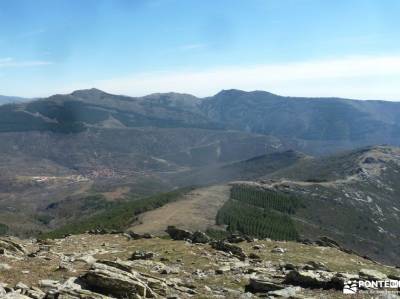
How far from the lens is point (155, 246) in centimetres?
7294

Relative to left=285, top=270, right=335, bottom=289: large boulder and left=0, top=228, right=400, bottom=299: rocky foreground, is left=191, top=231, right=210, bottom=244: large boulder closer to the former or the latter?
left=0, top=228, right=400, bottom=299: rocky foreground

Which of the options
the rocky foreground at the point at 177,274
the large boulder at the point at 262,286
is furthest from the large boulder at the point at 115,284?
the large boulder at the point at 262,286

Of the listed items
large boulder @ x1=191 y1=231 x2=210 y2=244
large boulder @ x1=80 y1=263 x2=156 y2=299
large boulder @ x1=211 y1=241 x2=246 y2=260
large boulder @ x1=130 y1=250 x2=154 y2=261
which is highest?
large boulder @ x1=80 y1=263 x2=156 y2=299

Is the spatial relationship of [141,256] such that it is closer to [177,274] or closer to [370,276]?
[177,274]

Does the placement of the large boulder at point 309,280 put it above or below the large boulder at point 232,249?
above

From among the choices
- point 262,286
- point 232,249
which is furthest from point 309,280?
point 232,249

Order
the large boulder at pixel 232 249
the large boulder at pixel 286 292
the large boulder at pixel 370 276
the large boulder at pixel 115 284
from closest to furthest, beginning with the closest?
the large boulder at pixel 115 284
the large boulder at pixel 286 292
the large boulder at pixel 370 276
the large boulder at pixel 232 249

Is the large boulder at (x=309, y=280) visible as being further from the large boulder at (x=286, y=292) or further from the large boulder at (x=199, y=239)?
the large boulder at (x=199, y=239)

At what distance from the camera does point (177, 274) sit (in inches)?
1848

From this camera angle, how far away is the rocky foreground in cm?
3281

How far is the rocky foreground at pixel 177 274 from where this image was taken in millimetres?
32812

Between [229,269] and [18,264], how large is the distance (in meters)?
21.9

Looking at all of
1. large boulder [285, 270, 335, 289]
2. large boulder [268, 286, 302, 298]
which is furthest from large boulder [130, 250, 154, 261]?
large boulder [268, 286, 302, 298]

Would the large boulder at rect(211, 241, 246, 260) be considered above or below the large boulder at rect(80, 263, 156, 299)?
below
